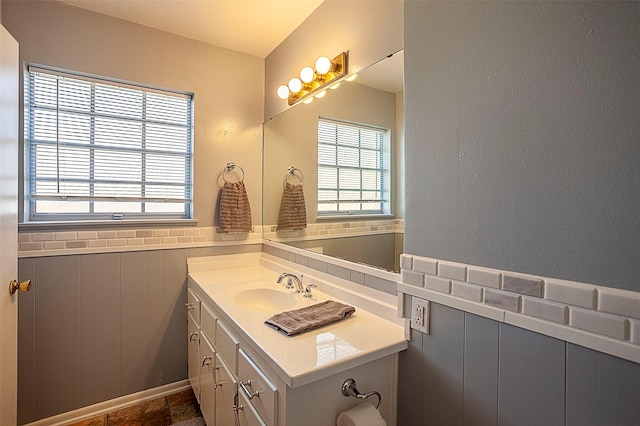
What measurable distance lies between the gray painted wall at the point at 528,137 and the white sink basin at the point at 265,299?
89cm

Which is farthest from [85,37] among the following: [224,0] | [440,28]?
[440,28]

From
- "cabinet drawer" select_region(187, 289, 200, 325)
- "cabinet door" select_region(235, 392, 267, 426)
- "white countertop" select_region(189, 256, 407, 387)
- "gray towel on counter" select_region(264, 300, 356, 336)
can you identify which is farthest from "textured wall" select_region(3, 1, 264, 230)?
"cabinet door" select_region(235, 392, 267, 426)

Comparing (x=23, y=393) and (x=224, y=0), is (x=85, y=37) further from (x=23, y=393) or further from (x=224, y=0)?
(x=23, y=393)

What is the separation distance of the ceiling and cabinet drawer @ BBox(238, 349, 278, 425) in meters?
1.85

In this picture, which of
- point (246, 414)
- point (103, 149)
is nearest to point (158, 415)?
point (246, 414)

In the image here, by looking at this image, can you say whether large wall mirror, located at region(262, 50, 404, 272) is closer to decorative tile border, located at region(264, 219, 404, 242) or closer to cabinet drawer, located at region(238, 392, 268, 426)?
decorative tile border, located at region(264, 219, 404, 242)

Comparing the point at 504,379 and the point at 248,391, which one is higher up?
the point at 504,379

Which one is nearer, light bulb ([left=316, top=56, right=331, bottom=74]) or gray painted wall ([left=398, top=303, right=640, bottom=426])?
gray painted wall ([left=398, top=303, right=640, bottom=426])

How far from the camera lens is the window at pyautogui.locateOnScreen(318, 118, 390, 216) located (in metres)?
1.44

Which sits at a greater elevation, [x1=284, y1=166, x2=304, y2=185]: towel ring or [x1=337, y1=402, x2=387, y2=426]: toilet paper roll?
[x1=284, y1=166, x2=304, y2=185]: towel ring

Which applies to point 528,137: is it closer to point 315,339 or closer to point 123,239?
point 315,339

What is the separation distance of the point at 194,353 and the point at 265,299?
0.63 meters

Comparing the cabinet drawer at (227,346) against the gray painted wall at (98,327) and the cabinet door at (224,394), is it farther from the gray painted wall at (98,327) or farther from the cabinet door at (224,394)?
the gray painted wall at (98,327)

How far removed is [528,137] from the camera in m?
0.79
